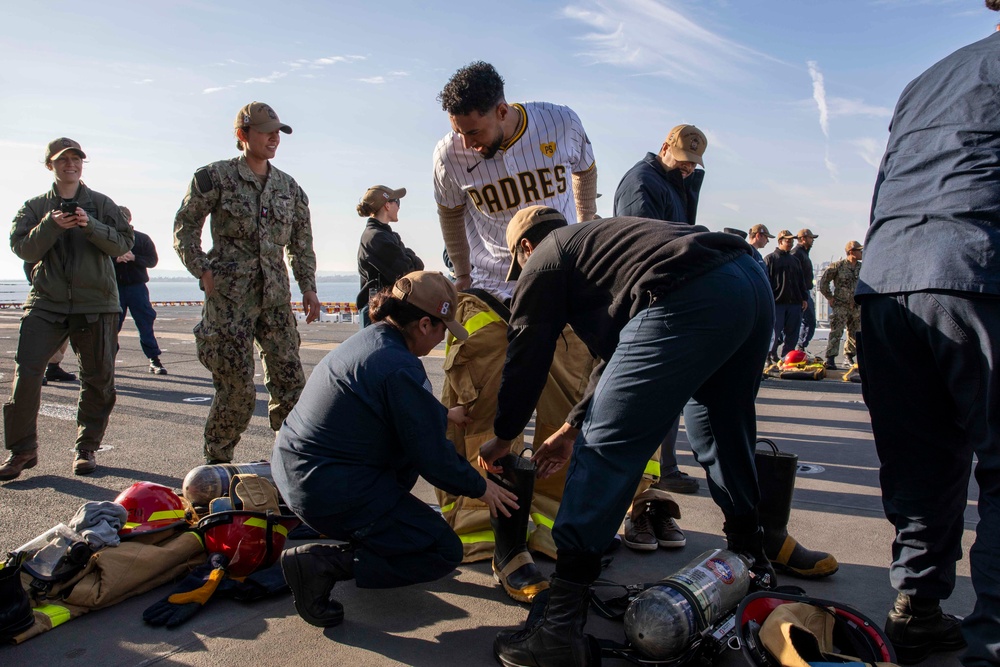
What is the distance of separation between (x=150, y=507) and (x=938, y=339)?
10.5 ft

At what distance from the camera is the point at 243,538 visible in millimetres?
3057

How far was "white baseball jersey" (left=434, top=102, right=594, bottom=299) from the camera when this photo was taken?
359 cm

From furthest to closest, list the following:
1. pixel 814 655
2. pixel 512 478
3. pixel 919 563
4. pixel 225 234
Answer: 1. pixel 225 234
2. pixel 512 478
3. pixel 919 563
4. pixel 814 655

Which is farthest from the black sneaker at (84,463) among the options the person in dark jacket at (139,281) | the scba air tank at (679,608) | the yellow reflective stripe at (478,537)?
the person in dark jacket at (139,281)

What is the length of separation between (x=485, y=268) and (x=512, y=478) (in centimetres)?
128

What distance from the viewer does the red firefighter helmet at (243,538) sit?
3047mm

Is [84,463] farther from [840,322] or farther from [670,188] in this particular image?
[840,322]

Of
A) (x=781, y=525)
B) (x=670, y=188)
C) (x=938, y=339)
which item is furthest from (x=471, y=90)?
(x=781, y=525)

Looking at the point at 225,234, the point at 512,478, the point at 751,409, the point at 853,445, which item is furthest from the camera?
the point at 853,445

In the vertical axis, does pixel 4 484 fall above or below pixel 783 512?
below

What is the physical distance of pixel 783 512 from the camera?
3.13 metres

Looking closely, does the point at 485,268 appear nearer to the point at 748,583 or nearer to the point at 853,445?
the point at 748,583

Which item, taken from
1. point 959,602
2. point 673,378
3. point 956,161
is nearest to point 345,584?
point 673,378

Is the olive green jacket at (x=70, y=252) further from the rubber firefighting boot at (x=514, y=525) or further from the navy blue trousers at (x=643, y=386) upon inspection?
the navy blue trousers at (x=643, y=386)
